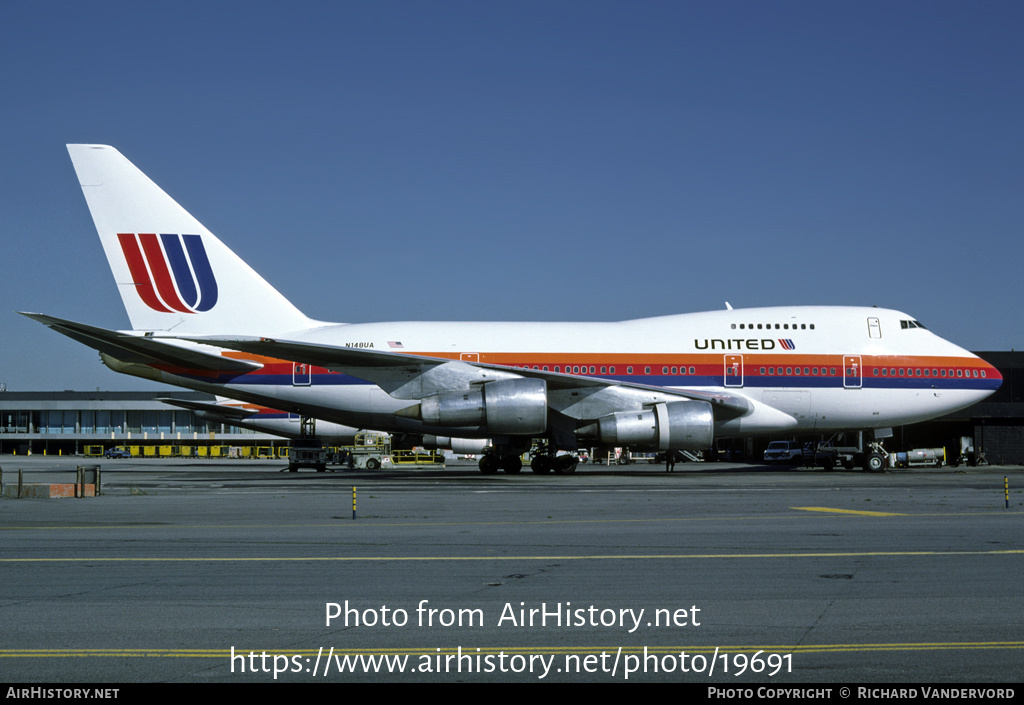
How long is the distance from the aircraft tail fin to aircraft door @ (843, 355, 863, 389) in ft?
71.5

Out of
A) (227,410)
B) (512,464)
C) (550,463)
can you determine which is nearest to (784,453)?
(550,463)

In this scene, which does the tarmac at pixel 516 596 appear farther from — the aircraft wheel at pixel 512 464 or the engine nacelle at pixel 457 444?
the engine nacelle at pixel 457 444

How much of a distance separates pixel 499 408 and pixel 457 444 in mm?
11946

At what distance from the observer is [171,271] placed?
3112 cm

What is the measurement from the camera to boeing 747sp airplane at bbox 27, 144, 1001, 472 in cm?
2842

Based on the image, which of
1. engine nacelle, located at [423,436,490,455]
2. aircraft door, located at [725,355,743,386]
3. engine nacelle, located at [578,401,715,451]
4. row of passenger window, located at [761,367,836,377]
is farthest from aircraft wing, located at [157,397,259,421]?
row of passenger window, located at [761,367,836,377]

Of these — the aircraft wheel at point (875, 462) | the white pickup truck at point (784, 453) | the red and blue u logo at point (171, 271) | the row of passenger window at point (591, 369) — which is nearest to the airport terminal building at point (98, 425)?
the white pickup truck at point (784, 453)

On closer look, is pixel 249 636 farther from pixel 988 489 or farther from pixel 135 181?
pixel 135 181

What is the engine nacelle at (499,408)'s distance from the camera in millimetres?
27375

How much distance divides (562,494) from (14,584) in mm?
14778

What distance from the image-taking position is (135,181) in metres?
30.6

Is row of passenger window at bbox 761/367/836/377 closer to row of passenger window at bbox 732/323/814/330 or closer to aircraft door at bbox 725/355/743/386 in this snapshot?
aircraft door at bbox 725/355/743/386

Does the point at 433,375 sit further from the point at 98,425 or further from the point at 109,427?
the point at 98,425

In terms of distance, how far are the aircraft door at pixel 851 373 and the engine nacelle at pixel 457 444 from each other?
15301 millimetres
